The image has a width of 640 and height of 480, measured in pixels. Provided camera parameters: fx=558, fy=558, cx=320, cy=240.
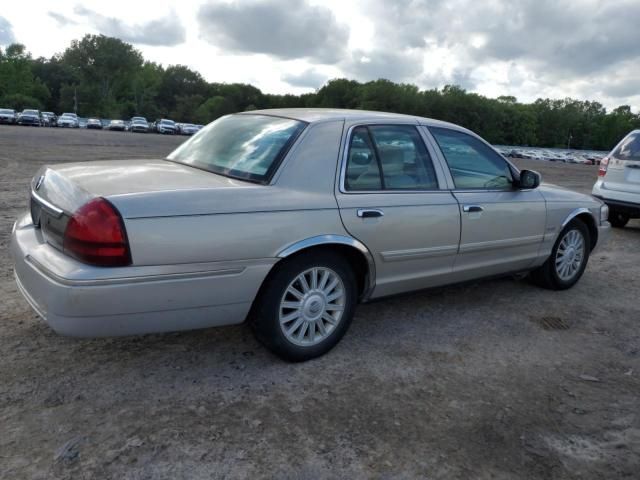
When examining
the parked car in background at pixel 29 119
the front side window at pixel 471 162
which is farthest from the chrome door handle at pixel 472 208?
the parked car in background at pixel 29 119

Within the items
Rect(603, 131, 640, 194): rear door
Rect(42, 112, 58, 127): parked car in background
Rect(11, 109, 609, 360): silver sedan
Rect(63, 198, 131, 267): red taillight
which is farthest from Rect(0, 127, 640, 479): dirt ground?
Rect(42, 112, 58, 127): parked car in background

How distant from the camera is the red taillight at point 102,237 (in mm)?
2645

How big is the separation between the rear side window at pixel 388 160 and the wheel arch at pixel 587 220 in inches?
69.8

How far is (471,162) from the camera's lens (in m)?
4.31

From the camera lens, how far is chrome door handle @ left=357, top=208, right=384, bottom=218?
346cm

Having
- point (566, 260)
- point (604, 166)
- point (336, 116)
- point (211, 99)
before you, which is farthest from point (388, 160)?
point (211, 99)

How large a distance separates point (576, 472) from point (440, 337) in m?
1.48

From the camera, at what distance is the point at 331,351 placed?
362 centimetres

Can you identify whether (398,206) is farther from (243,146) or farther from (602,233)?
(602,233)

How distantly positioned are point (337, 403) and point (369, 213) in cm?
117

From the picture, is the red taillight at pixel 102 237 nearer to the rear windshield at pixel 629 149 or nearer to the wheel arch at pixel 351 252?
the wheel arch at pixel 351 252

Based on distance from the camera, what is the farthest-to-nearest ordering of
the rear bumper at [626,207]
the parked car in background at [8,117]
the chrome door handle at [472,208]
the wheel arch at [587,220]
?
1. the parked car in background at [8,117]
2. the rear bumper at [626,207]
3. the wheel arch at [587,220]
4. the chrome door handle at [472,208]

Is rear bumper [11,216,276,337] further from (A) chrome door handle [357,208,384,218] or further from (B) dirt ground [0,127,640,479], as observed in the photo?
(A) chrome door handle [357,208,384,218]

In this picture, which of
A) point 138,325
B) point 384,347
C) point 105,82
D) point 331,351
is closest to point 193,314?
point 138,325
